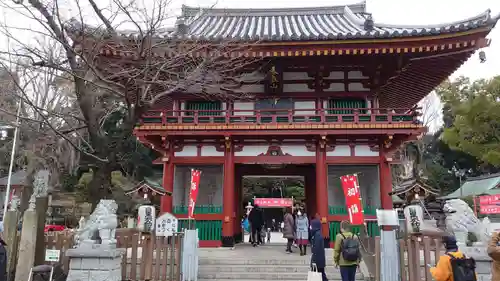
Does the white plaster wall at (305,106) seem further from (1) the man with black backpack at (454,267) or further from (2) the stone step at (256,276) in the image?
(1) the man with black backpack at (454,267)

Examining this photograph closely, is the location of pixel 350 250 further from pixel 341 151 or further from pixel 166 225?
pixel 341 151

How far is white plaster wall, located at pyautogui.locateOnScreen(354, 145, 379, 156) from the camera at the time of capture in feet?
42.8

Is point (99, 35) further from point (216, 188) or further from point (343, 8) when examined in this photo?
point (343, 8)

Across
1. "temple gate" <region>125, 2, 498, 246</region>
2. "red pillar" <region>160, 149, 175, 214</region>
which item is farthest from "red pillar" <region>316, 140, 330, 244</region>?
"red pillar" <region>160, 149, 175, 214</region>

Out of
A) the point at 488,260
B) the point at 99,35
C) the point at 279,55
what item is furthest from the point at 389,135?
the point at 99,35

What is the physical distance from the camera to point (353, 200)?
1084cm

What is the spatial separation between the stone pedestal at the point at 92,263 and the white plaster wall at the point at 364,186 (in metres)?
7.98

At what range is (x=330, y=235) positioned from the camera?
1221 cm

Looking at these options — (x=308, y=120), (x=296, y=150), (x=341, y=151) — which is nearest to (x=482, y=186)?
(x=341, y=151)

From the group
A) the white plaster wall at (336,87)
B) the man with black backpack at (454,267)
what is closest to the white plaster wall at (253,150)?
the white plaster wall at (336,87)

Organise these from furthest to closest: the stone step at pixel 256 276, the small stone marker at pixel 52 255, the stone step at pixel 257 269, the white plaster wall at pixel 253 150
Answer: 1. the white plaster wall at pixel 253 150
2. the stone step at pixel 257 269
3. the stone step at pixel 256 276
4. the small stone marker at pixel 52 255

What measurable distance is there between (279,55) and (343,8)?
963 centimetres

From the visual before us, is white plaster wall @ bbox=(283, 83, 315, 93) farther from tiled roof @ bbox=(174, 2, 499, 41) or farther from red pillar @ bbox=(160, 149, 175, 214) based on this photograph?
red pillar @ bbox=(160, 149, 175, 214)

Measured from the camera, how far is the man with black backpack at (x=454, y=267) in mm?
4363
